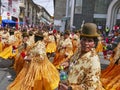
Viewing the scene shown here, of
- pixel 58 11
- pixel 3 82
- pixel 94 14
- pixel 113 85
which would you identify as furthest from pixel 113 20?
pixel 113 85

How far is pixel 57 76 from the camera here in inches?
303

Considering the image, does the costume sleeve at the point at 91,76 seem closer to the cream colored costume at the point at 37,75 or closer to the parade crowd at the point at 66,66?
the parade crowd at the point at 66,66

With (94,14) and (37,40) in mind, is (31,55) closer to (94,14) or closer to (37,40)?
(37,40)

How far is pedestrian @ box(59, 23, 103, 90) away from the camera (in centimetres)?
389

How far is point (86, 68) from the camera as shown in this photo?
390cm

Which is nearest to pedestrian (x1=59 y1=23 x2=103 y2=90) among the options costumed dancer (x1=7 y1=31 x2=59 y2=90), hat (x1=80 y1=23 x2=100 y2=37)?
hat (x1=80 y1=23 x2=100 y2=37)

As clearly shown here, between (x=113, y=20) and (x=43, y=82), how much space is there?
30627mm

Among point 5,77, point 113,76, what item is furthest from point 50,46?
point 113,76

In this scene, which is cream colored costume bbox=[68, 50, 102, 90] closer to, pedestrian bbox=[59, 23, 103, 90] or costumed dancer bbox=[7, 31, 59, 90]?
pedestrian bbox=[59, 23, 103, 90]

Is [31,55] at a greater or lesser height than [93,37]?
lesser

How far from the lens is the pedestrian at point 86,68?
3889 mm

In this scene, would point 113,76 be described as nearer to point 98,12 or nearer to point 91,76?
point 91,76

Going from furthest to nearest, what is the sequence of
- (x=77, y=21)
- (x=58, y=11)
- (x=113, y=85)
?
(x=58, y=11), (x=77, y=21), (x=113, y=85)

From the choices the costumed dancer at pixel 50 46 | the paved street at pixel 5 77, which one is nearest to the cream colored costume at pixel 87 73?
the paved street at pixel 5 77
